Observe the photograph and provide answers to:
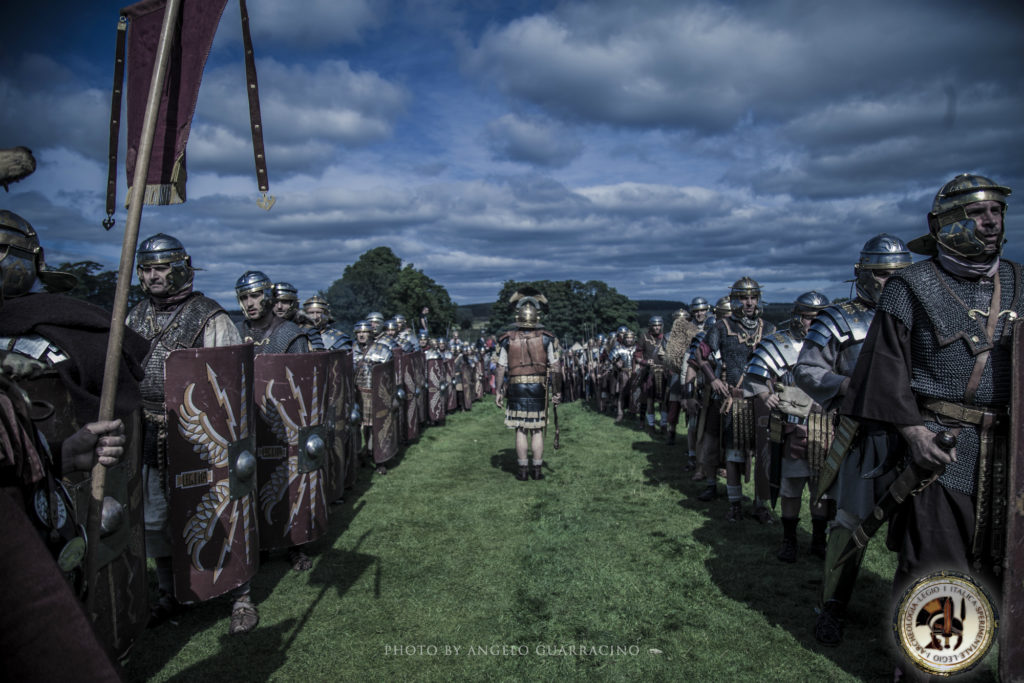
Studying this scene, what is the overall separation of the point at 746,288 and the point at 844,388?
2535 mm

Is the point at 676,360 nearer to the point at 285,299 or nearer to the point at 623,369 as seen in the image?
the point at 623,369

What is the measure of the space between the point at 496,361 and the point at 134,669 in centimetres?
522

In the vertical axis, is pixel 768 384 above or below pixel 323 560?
above

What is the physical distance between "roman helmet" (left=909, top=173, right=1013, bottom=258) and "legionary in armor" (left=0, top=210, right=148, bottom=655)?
3.31m

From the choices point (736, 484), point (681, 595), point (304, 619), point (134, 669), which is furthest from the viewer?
point (736, 484)

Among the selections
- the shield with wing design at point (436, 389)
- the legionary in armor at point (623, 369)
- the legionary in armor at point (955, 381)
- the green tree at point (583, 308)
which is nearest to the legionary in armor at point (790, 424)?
the legionary in armor at point (955, 381)

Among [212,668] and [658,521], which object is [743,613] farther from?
[212,668]

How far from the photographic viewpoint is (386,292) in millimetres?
51312

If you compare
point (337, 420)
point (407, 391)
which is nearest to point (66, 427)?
point (337, 420)

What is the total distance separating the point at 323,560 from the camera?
4.74m

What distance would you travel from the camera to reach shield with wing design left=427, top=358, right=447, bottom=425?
478 inches

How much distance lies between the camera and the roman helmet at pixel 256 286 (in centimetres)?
523

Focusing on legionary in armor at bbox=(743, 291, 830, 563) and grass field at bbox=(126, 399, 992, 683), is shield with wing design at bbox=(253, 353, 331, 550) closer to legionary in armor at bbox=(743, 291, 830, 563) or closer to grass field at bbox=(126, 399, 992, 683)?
grass field at bbox=(126, 399, 992, 683)

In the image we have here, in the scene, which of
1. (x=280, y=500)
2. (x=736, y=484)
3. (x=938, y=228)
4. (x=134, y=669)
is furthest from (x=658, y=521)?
(x=134, y=669)
